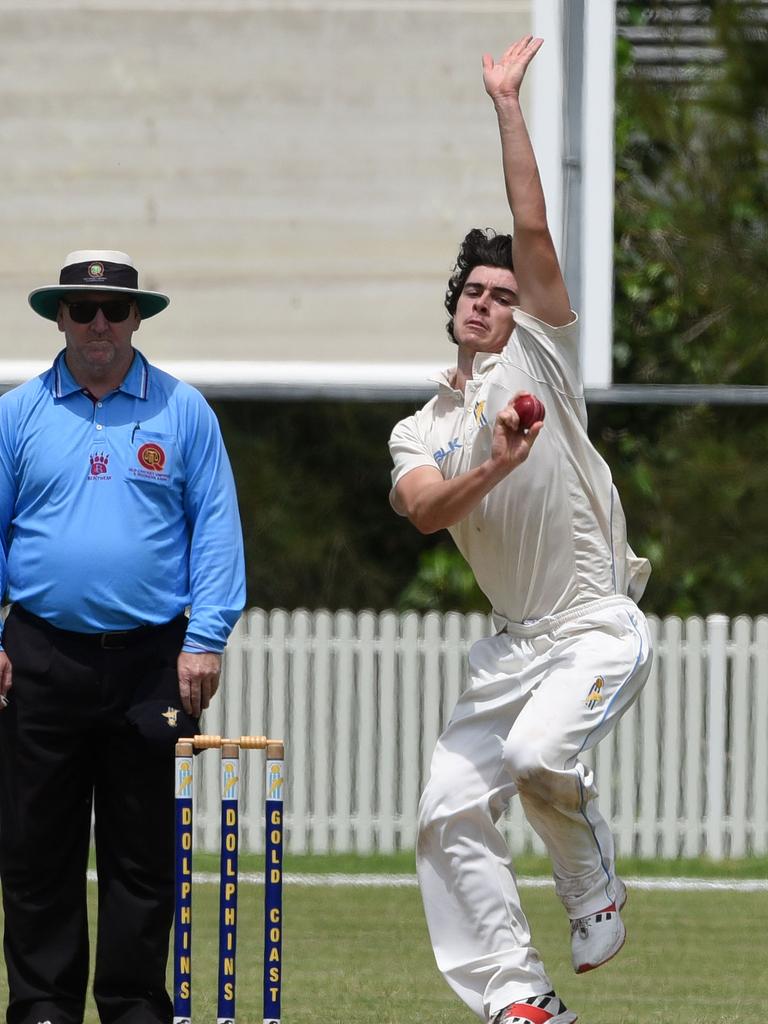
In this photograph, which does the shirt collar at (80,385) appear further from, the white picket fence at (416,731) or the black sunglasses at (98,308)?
the white picket fence at (416,731)

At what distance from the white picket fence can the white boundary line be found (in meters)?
0.68

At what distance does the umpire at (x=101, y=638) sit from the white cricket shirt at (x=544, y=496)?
2.15 ft

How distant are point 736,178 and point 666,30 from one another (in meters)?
1.05

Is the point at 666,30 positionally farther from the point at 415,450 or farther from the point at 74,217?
the point at 415,450

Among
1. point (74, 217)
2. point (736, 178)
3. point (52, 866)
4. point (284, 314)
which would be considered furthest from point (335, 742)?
point (52, 866)

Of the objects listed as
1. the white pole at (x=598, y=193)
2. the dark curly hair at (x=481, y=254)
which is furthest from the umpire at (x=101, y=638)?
the white pole at (x=598, y=193)

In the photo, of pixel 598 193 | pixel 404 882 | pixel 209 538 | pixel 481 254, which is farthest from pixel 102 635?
pixel 598 193

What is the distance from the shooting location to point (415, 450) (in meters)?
5.34

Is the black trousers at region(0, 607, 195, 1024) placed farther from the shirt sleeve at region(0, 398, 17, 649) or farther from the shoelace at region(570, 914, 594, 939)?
the shoelace at region(570, 914, 594, 939)

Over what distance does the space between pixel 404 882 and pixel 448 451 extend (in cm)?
461

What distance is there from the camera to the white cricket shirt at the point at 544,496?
513 cm

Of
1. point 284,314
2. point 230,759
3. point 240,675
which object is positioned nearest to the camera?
point 230,759

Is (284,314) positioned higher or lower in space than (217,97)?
lower

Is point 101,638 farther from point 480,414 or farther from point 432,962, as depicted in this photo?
point 432,962
